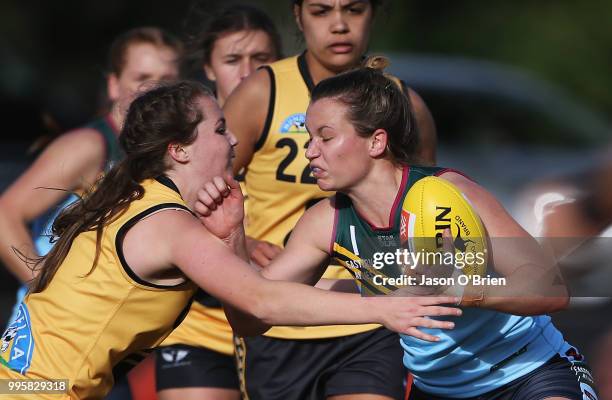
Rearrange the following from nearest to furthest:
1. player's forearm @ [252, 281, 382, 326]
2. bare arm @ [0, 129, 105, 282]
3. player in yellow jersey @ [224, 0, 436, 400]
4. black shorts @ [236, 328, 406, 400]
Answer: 1. player's forearm @ [252, 281, 382, 326]
2. black shorts @ [236, 328, 406, 400]
3. player in yellow jersey @ [224, 0, 436, 400]
4. bare arm @ [0, 129, 105, 282]

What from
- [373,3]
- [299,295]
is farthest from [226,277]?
[373,3]

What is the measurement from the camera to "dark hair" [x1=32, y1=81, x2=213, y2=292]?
12.6 feet

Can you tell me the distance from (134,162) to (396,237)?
36.7 inches

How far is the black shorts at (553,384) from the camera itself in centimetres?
385

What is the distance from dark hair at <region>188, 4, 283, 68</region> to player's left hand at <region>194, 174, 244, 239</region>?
1.84m

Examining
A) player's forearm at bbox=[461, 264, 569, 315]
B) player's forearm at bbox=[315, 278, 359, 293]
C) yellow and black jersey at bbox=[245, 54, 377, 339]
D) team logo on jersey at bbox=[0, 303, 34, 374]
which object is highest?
yellow and black jersey at bbox=[245, 54, 377, 339]

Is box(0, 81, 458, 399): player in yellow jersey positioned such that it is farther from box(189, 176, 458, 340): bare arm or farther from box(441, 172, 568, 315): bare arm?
box(441, 172, 568, 315): bare arm

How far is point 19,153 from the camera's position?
9.80 meters

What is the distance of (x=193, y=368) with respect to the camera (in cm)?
491

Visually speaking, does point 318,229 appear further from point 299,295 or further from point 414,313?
point 414,313

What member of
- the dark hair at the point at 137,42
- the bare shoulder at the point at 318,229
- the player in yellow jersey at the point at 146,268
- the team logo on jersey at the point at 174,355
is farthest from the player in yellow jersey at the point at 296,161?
the dark hair at the point at 137,42

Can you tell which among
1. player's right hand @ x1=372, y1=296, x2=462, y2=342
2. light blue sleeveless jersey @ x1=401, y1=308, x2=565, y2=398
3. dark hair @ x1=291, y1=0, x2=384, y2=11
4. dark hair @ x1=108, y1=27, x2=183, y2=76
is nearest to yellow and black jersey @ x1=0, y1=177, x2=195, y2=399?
player's right hand @ x1=372, y1=296, x2=462, y2=342

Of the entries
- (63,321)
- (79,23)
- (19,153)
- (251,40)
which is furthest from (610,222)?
(79,23)

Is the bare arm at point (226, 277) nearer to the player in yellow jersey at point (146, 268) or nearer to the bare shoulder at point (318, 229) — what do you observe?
the player in yellow jersey at point (146, 268)
